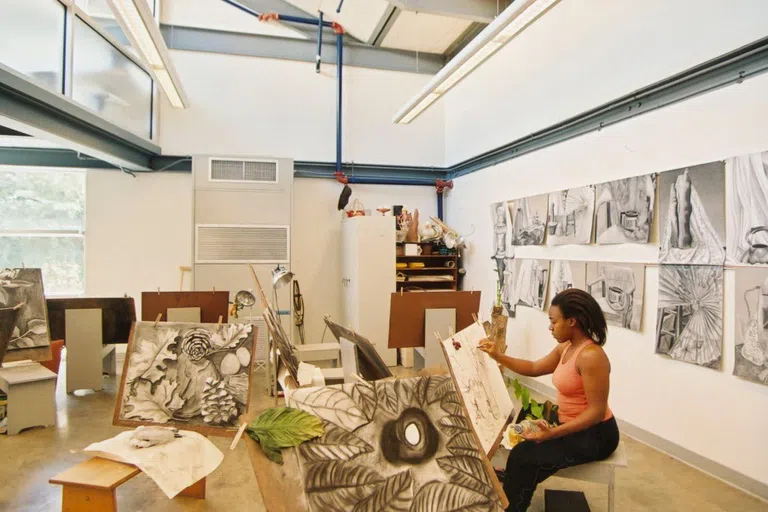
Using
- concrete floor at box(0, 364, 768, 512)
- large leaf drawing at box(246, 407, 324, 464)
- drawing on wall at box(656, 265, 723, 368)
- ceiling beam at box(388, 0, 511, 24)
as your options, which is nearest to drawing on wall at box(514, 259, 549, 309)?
drawing on wall at box(656, 265, 723, 368)

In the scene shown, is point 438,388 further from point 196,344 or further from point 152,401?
point 152,401

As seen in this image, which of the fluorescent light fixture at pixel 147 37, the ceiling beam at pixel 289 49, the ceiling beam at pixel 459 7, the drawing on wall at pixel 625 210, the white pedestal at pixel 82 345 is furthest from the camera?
the ceiling beam at pixel 289 49

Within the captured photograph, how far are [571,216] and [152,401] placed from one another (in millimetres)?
3522

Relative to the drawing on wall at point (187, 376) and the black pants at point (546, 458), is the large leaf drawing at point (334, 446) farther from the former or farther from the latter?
the drawing on wall at point (187, 376)

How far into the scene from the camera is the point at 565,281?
407 cm

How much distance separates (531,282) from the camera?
4574mm

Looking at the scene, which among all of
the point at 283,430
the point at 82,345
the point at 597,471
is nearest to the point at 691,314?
the point at 597,471

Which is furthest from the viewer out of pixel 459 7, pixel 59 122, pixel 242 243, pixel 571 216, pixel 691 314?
pixel 242 243

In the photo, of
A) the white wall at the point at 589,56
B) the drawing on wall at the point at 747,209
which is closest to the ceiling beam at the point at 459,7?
the white wall at the point at 589,56

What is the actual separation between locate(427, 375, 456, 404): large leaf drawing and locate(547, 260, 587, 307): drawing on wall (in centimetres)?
274

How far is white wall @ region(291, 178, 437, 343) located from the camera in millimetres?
6211

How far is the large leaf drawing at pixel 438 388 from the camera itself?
1.48m

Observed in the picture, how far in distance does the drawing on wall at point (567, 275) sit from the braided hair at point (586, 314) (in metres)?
1.82

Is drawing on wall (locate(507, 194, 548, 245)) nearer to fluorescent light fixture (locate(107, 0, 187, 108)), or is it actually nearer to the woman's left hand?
the woman's left hand
